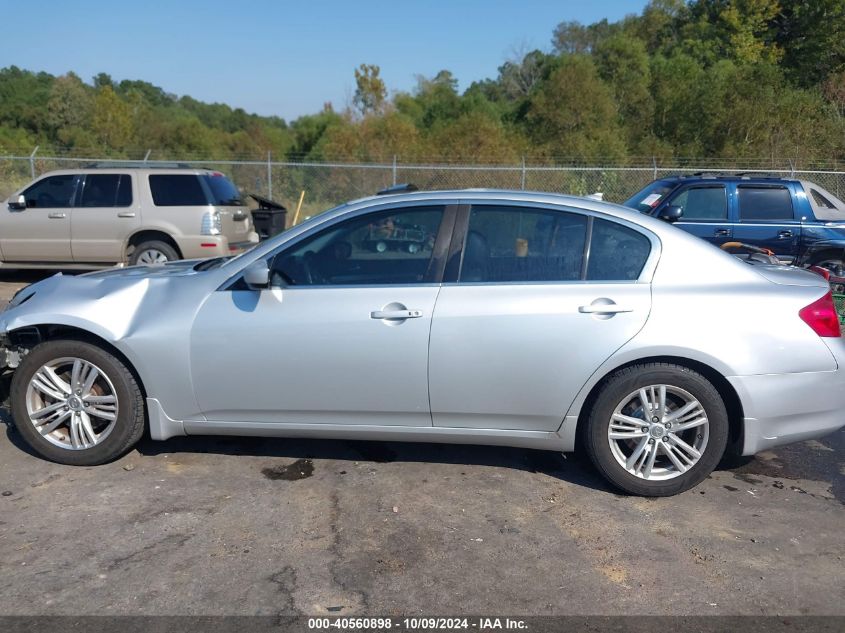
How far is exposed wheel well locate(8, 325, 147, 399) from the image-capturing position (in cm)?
452

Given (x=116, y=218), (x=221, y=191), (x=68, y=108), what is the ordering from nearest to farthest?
(x=116, y=218) → (x=221, y=191) → (x=68, y=108)

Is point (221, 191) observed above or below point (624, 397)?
above

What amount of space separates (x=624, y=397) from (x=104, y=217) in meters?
8.90

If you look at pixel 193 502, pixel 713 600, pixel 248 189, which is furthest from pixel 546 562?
pixel 248 189

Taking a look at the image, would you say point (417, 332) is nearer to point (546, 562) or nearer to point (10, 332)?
point (546, 562)

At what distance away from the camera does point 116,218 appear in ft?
35.9

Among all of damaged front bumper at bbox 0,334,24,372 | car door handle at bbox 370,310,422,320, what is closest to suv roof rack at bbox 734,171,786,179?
car door handle at bbox 370,310,422,320

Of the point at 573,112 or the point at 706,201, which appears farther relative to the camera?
the point at 573,112

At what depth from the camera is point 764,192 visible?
999 cm

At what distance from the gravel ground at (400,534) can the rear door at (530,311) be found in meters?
0.56

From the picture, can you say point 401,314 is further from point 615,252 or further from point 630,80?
point 630,80

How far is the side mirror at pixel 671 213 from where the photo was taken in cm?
941

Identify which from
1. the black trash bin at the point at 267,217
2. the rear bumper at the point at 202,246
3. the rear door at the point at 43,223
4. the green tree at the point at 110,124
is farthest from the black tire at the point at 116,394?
the green tree at the point at 110,124

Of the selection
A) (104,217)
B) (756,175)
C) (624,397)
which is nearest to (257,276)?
(624,397)
